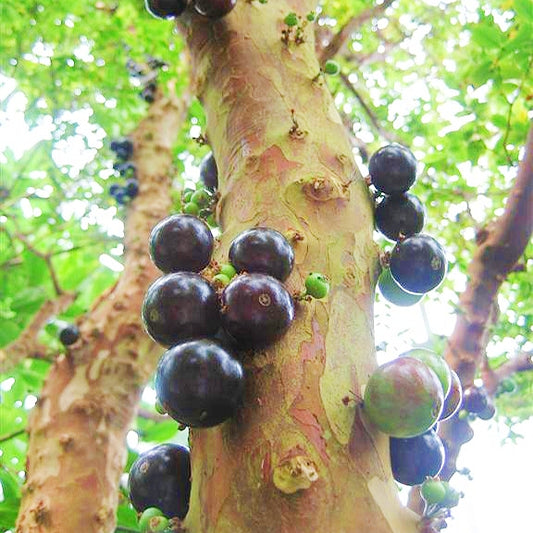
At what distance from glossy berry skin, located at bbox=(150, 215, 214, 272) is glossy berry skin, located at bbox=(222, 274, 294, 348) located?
0.18 m

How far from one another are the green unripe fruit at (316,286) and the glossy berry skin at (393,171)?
0.50 meters

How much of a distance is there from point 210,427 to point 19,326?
271 centimetres

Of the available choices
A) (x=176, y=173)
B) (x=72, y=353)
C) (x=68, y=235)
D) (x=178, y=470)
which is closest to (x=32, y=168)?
(x=68, y=235)

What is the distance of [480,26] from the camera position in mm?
2416

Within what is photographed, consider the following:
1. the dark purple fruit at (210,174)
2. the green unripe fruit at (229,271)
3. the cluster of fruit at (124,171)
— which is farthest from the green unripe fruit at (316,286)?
the cluster of fruit at (124,171)

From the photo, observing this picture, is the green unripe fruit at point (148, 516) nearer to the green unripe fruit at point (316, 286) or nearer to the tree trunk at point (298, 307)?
the tree trunk at point (298, 307)

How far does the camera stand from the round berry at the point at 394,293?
5.15 ft

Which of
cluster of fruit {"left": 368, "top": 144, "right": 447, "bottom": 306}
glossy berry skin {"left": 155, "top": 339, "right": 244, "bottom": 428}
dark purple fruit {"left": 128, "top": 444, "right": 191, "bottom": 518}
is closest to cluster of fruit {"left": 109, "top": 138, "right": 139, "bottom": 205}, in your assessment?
cluster of fruit {"left": 368, "top": 144, "right": 447, "bottom": 306}

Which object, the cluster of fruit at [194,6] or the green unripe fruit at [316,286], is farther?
the cluster of fruit at [194,6]

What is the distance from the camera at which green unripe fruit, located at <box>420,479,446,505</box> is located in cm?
110

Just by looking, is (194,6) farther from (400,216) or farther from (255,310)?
(255,310)

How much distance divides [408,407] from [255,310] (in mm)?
317

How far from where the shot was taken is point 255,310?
1087 mm

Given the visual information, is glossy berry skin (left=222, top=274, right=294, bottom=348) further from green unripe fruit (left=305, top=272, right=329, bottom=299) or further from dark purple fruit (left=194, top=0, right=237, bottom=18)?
dark purple fruit (left=194, top=0, right=237, bottom=18)
